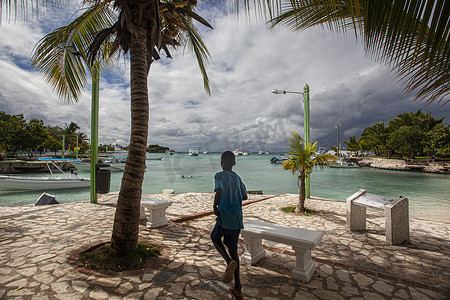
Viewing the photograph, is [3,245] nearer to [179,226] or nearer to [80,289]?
[80,289]

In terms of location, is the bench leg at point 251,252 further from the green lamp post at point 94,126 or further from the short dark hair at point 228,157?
the green lamp post at point 94,126

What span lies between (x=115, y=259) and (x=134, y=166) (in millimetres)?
1367

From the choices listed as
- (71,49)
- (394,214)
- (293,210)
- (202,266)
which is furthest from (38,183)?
(394,214)

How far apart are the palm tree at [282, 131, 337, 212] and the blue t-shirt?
194 inches

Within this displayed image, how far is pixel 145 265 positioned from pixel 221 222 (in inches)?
59.6

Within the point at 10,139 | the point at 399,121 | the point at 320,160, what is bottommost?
the point at 320,160

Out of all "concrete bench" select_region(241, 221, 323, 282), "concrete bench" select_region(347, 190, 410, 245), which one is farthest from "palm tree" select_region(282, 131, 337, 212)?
"concrete bench" select_region(241, 221, 323, 282)

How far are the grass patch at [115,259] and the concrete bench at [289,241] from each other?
1520 millimetres

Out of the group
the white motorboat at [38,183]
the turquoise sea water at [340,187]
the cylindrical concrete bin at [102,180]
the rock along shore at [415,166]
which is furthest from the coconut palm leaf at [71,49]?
the rock along shore at [415,166]

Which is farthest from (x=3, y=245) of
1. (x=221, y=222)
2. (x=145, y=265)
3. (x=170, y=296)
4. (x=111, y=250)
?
(x=221, y=222)

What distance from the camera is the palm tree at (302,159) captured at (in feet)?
22.9

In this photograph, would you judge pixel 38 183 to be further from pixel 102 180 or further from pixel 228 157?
pixel 228 157

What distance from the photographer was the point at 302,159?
7.05 meters

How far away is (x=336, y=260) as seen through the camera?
11.9 feet
